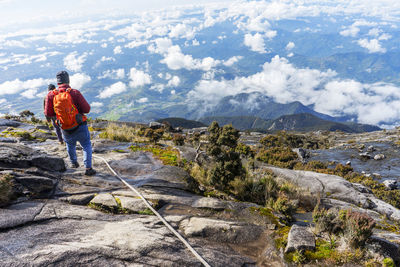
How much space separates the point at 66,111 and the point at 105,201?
360 centimetres

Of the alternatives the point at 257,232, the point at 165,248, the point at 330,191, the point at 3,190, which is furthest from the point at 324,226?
the point at 3,190

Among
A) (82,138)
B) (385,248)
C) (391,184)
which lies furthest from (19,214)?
(391,184)

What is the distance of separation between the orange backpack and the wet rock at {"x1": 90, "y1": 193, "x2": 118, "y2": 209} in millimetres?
2990

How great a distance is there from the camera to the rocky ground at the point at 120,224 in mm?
3990

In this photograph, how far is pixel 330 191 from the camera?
11.8 metres

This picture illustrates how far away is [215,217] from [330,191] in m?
8.87

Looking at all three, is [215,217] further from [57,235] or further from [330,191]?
[330,191]

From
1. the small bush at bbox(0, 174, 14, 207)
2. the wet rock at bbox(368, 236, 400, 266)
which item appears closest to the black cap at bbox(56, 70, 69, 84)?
the small bush at bbox(0, 174, 14, 207)

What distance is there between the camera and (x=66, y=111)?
24.0 ft

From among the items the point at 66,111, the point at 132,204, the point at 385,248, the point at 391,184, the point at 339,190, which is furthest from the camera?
the point at 391,184

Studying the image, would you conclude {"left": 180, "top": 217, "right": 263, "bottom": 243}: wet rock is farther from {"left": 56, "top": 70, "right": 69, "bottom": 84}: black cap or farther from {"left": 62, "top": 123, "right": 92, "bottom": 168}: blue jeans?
{"left": 56, "top": 70, "right": 69, "bottom": 84}: black cap

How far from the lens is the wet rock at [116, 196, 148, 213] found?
244 inches

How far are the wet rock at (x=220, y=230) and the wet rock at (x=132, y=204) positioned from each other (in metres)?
1.43

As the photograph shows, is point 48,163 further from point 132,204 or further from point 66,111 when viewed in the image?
point 132,204
